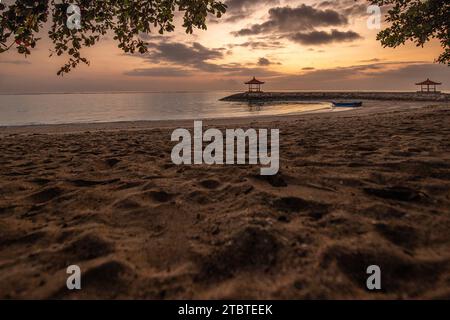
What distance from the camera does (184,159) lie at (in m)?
5.32

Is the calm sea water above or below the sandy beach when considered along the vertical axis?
above

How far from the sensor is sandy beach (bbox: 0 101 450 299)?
5.93 feet

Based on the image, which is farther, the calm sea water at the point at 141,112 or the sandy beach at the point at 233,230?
the calm sea water at the point at 141,112

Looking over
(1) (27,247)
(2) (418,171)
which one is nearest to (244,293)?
(1) (27,247)

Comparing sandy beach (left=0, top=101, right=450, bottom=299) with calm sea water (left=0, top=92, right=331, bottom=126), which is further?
calm sea water (left=0, top=92, right=331, bottom=126)

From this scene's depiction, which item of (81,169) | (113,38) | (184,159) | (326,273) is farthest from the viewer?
(113,38)

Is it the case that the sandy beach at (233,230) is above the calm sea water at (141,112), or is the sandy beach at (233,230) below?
below

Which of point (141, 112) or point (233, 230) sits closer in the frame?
point (233, 230)

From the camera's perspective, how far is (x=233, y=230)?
2.41 metres

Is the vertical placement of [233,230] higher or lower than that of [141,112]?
lower

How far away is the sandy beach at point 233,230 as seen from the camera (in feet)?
5.93

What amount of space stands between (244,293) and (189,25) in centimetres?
544

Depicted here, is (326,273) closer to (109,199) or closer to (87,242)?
(87,242)
